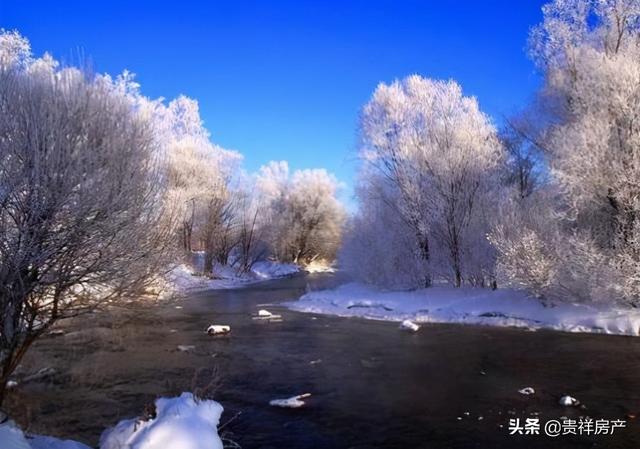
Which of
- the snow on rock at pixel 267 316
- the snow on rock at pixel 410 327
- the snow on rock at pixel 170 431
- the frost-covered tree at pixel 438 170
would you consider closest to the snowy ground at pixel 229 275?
the snow on rock at pixel 267 316

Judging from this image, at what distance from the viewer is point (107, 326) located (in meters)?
19.7

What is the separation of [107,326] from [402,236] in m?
15.0

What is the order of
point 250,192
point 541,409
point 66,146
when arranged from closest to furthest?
point 66,146 → point 541,409 → point 250,192

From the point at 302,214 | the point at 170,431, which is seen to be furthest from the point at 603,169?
the point at 302,214

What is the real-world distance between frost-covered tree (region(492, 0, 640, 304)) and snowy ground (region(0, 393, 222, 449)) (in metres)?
15.8

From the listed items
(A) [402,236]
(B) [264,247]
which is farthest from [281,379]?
(B) [264,247]

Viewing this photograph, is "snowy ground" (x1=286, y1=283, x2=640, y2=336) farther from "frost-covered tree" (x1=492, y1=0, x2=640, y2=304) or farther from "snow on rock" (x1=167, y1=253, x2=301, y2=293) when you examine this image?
Answer: "snow on rock" (x1=167, y1=253, x2=301, y2=293)

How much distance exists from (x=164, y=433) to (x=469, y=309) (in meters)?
17.6

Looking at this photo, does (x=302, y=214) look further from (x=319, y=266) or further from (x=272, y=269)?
(x=272, y=269)

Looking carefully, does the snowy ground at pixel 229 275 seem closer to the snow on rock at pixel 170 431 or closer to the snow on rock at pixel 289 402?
the snow on rock at pixel 289 402

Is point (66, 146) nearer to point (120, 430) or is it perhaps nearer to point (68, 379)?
point (120, 430)

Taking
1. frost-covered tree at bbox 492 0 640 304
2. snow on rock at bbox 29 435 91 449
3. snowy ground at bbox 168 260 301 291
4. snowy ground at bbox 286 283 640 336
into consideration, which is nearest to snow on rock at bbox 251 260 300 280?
snowy ground at bbox 168 260 301 291

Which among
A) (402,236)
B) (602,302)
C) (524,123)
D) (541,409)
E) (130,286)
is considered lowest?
(541,409)

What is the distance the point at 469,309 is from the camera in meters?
22.7
